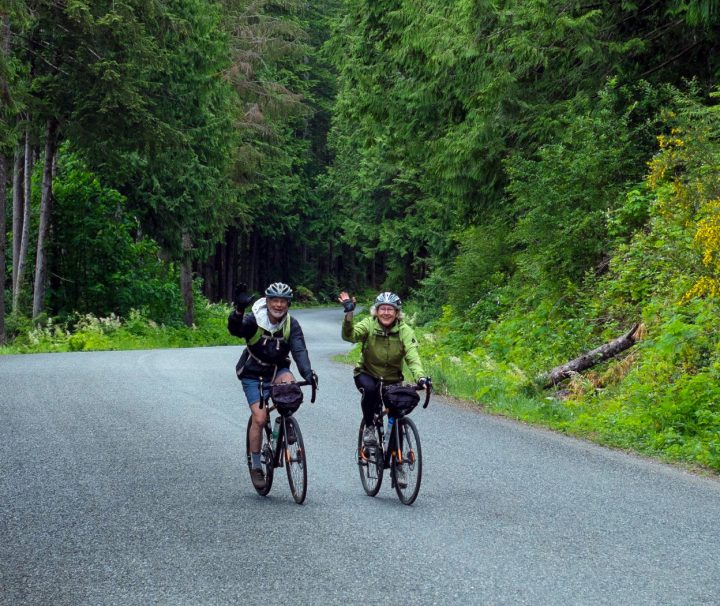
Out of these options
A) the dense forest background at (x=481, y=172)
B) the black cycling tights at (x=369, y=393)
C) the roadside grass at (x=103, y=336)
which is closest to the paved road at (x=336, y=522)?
the black cycling tights at (x=369, y=393)

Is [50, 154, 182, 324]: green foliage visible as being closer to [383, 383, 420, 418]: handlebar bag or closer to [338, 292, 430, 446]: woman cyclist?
[338, 292, 430, 446]: woman cyclist

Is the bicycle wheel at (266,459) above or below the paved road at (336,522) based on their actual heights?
above

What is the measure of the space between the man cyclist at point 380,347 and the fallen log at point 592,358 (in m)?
6.76

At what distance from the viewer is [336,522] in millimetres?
7504

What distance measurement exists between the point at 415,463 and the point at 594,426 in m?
4.94

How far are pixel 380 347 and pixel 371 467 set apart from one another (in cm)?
109

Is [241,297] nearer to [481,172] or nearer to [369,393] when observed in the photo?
[369,393]

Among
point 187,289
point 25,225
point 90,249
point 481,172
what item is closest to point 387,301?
point 481,172

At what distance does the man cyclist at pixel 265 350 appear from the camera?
327 inches

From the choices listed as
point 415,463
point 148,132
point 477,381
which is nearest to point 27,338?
point 148,132

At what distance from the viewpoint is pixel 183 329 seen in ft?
113

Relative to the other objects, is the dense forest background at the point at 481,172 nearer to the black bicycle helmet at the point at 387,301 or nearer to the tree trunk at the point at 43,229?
the tree trunk at the point at 43,229

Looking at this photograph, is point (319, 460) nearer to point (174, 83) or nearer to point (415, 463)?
point (415, 463)

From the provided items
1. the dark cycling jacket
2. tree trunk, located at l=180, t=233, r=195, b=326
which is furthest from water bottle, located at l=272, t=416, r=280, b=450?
tree trunk, located at l=180, t=233, r=195, b=326
